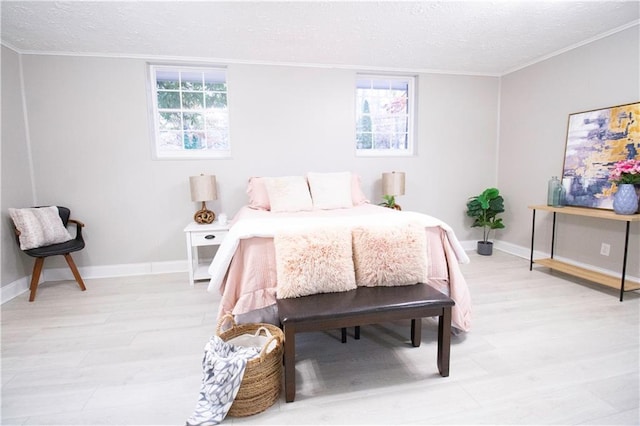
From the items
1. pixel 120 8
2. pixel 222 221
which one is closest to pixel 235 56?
pixel 120 8

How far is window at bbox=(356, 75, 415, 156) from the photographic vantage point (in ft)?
13.3

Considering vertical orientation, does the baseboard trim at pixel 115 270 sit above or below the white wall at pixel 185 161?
below

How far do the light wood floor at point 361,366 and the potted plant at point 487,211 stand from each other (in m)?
1.32

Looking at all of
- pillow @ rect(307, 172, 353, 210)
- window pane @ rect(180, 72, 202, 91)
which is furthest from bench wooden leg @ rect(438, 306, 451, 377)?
window pane @ rect(180, 72, 202, 91)

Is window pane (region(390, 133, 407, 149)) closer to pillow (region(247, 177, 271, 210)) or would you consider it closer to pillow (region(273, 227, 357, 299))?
pillow (region(247, 177, 271, 210))

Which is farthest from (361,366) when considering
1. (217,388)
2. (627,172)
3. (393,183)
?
(627,172)

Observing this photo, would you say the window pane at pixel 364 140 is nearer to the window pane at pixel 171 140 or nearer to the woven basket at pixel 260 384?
the window pane at pixel 171 140

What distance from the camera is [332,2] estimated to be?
7.55ft

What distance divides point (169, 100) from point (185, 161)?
2.40 feet

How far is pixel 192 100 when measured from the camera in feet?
11.8

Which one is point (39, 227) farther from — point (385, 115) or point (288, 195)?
point (385, 115)

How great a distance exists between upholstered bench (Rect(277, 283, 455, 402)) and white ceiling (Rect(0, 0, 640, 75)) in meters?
2.11

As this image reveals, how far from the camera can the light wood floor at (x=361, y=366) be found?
1427 millimetres

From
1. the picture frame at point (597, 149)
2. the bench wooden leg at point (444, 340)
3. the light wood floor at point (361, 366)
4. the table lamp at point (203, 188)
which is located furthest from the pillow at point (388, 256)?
the picture frame at point (597, 149)
